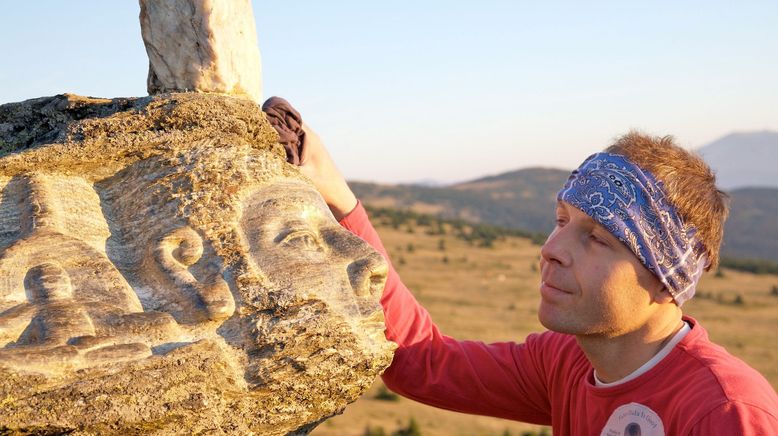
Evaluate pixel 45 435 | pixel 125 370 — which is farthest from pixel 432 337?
pixel 45 435

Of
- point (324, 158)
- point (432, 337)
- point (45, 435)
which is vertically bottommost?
point (432, 337)

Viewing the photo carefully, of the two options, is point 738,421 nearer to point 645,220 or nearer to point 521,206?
point 645,220

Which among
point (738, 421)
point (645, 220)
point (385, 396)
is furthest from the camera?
point (385, 396)

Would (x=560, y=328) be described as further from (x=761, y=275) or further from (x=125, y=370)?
(x=761, y=275)

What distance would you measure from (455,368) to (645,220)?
1344 millimetres

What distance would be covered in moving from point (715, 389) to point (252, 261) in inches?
70.7

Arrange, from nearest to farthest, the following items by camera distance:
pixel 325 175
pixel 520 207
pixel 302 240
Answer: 1. pixel 302 240
2. pixel 325 175
3. pixel 520 207

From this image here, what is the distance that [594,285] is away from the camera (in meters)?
2.80

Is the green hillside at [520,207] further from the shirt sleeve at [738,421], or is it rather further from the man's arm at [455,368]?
the shirt sleeve at [738,421]

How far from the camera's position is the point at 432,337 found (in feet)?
12.4

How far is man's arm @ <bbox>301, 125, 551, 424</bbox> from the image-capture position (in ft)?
12.1

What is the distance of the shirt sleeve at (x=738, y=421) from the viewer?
2453 mm

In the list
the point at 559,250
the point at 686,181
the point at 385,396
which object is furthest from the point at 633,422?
the point at 385,396

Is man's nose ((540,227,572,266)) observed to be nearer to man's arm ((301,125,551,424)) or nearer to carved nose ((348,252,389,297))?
carved nose ((348,252,389,297))
